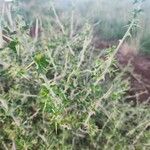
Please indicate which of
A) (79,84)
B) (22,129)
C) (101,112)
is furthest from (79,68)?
(22,129)

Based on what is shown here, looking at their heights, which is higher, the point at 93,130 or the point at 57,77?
the point at 57,77

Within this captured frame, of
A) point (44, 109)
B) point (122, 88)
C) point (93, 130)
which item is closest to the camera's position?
point (44, 109)

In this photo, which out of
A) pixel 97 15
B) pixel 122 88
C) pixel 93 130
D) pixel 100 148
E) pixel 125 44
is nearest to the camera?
pixel 93 130

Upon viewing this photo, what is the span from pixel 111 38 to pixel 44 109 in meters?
3.62

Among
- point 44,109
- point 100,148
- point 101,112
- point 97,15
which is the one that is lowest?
point 97,15

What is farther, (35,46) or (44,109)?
(35,46)

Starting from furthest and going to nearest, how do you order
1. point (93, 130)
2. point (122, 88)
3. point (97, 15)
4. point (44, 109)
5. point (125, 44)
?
1. point (97, 15)
2. point (125, 44)
3. point (122, 88)
4. point (93, 130)
5. point (44, 109)

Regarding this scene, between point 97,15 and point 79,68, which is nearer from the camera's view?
point 79,68

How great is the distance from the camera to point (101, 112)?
282 centimetres

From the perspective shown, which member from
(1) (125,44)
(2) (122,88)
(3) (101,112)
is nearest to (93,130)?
(3) (101,112)

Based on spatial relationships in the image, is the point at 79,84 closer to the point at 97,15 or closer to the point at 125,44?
the point at 125,44

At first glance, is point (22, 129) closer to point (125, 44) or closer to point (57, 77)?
point (57, 77)

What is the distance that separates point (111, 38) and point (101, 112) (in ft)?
10.6

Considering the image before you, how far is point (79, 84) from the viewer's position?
2.70 m
